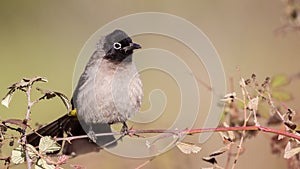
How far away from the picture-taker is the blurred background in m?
5.47

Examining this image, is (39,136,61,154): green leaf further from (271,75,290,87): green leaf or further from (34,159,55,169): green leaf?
(271,75,290,87): green leaf

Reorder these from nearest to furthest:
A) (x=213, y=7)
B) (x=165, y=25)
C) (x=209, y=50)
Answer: (x=209, y=50) → (x=165, y=25) → (x=213, y=7)

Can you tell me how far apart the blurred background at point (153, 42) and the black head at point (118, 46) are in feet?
2.66

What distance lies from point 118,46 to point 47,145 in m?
1.12

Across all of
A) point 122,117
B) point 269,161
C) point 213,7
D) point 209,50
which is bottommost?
point 269,161

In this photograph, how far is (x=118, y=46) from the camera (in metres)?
3.06

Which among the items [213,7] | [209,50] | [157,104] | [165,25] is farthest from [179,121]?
[213,7]

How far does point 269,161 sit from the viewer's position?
3953 millimetres

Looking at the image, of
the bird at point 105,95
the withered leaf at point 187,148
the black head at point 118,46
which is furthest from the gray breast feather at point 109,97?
the withered leaf at point 187,148

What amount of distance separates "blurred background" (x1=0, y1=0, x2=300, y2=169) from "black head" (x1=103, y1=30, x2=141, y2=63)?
0.81m

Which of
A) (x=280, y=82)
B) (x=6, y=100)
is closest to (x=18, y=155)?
(x=6, y=100)

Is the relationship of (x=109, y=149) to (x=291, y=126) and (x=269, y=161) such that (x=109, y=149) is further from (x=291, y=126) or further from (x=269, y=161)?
(x=269, y=161)

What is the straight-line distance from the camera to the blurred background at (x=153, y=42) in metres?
5.47

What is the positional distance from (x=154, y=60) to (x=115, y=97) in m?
0.27
